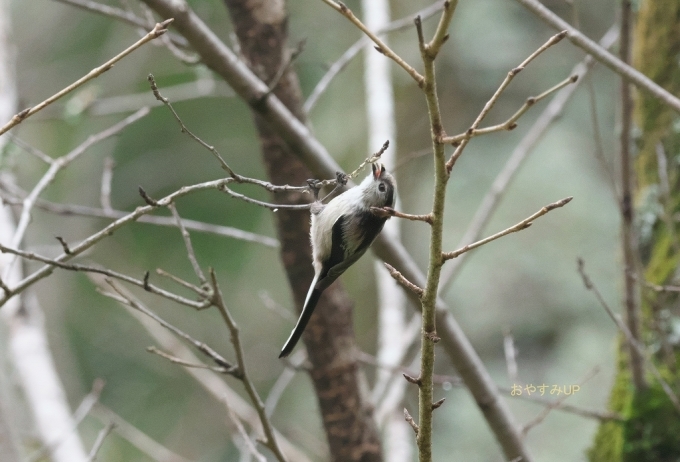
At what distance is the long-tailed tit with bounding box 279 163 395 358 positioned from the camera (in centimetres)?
196

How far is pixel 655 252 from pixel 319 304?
56.7 inches

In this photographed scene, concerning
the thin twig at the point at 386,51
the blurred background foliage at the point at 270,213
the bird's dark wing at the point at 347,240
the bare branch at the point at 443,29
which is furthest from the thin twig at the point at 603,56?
the blurred background foliage at the point at 270,213

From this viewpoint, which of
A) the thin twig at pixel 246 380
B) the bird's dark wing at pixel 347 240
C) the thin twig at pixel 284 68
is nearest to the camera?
the thin twig at pixel 246 380

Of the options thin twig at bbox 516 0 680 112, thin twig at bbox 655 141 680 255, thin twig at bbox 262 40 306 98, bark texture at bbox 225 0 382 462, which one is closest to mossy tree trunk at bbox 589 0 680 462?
thin twig at bbox 655 141 680 255

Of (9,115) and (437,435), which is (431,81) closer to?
(9,115)

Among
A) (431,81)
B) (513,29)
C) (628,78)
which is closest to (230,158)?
(513,29)

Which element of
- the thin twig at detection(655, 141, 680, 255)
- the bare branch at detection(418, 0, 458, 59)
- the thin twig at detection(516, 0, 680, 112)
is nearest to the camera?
the bare branch at detection(418, 0, 458, 59)

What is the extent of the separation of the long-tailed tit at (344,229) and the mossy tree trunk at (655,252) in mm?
1098

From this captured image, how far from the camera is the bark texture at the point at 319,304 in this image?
8.22ft

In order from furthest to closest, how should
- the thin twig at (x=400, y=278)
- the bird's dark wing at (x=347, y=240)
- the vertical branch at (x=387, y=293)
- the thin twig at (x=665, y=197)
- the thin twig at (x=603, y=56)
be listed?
the vertical branch at (x=387, y=293) → the thin twig at (x=665, y=197) → the bird's dark wing at (x=347, y=240) → the thin twig at (x=603, y=56) → the thin twig at (x=400, y=278)

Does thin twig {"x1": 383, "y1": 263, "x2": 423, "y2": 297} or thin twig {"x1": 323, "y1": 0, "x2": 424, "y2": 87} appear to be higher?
thin twig {"x1": 323, "y1": 0, "x2": 424, "y2": 87}

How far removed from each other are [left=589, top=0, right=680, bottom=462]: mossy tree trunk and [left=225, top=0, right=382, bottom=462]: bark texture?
996mm

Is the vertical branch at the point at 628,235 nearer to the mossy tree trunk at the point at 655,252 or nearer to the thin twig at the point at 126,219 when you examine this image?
the mossy tree trunk at the point at 655,252

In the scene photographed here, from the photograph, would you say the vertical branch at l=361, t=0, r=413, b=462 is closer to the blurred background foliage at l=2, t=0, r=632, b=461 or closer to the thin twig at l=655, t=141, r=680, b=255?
the thin twig at l=655, t=141, r=680, b=255
